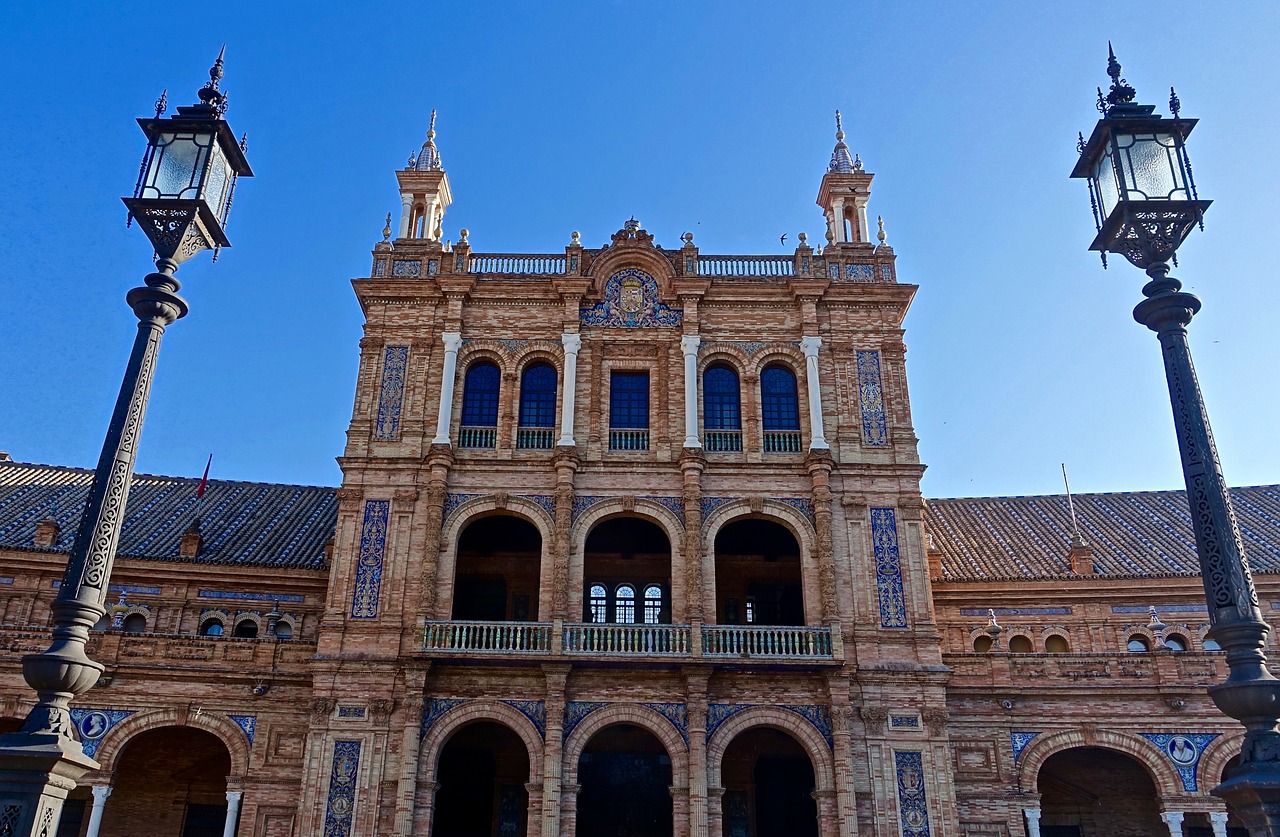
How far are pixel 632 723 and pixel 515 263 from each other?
12.3 m

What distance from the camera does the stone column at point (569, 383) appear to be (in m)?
24.9

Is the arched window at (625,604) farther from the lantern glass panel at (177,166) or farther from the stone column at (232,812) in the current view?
the lantern glass panel at (177,166)

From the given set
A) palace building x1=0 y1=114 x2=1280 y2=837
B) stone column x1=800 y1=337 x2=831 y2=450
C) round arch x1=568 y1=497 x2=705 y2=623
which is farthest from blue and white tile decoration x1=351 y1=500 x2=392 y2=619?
stone column x1=800 y1=337 x2=831 y2=450

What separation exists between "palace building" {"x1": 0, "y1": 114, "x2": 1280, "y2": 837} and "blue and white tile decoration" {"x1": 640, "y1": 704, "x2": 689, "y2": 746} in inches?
2.7

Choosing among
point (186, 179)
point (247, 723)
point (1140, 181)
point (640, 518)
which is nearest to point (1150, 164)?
point (1140, 181)

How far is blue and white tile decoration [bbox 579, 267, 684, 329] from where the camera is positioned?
26.6 m

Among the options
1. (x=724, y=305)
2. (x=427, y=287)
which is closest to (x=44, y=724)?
(x=427, y=287)

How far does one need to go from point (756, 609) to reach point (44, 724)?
19255 millimetres

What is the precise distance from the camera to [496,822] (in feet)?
79.0

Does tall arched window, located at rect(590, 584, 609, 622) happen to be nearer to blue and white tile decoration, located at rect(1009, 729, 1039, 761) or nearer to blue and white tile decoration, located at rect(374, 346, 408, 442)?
blue and white tile decoration, located at rect(374, 346, 408, 442)

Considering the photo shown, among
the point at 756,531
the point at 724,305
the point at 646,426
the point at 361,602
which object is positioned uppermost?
the point at 724,305

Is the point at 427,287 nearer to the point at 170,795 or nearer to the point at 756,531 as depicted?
the point at 756,531

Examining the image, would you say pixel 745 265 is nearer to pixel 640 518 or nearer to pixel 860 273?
pixel 860 273

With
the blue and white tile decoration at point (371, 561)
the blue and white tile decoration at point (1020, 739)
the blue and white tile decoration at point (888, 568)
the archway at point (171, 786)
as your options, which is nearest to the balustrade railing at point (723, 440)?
the blue and white tile decoration at point (888, 568)
